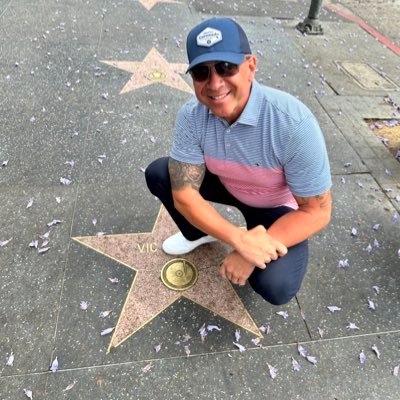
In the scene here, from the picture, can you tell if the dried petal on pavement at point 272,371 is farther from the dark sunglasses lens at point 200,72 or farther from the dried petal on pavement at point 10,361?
the dark sunglasses lens at point 200,72

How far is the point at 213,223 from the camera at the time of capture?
202 cm

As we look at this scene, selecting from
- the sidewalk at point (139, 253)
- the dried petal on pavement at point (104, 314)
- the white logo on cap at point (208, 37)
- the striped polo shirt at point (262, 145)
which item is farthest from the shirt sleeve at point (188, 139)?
the dried petal on pavement at point (104, 314)

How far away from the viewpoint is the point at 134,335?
2.24 meters

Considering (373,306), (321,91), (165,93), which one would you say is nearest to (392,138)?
(321,91)

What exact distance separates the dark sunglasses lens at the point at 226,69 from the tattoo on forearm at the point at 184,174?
1.94ft

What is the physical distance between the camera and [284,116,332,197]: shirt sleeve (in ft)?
5.79

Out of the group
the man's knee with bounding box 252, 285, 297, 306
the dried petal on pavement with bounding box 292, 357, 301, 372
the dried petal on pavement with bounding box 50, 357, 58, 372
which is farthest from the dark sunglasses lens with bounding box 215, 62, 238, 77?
the dried petal on pavement with bounding box 50, 357, 58, 372

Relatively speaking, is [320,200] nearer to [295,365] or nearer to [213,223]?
[213,223]

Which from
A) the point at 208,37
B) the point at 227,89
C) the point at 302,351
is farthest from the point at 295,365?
the point at 208,37

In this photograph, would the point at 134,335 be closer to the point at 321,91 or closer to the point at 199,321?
the point at 199,321

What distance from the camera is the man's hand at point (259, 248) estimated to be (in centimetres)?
188

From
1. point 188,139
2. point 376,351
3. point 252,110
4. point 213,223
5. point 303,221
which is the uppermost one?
point 252,110

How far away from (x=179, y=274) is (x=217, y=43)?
61.0 inches

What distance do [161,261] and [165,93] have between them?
7.90 ft
